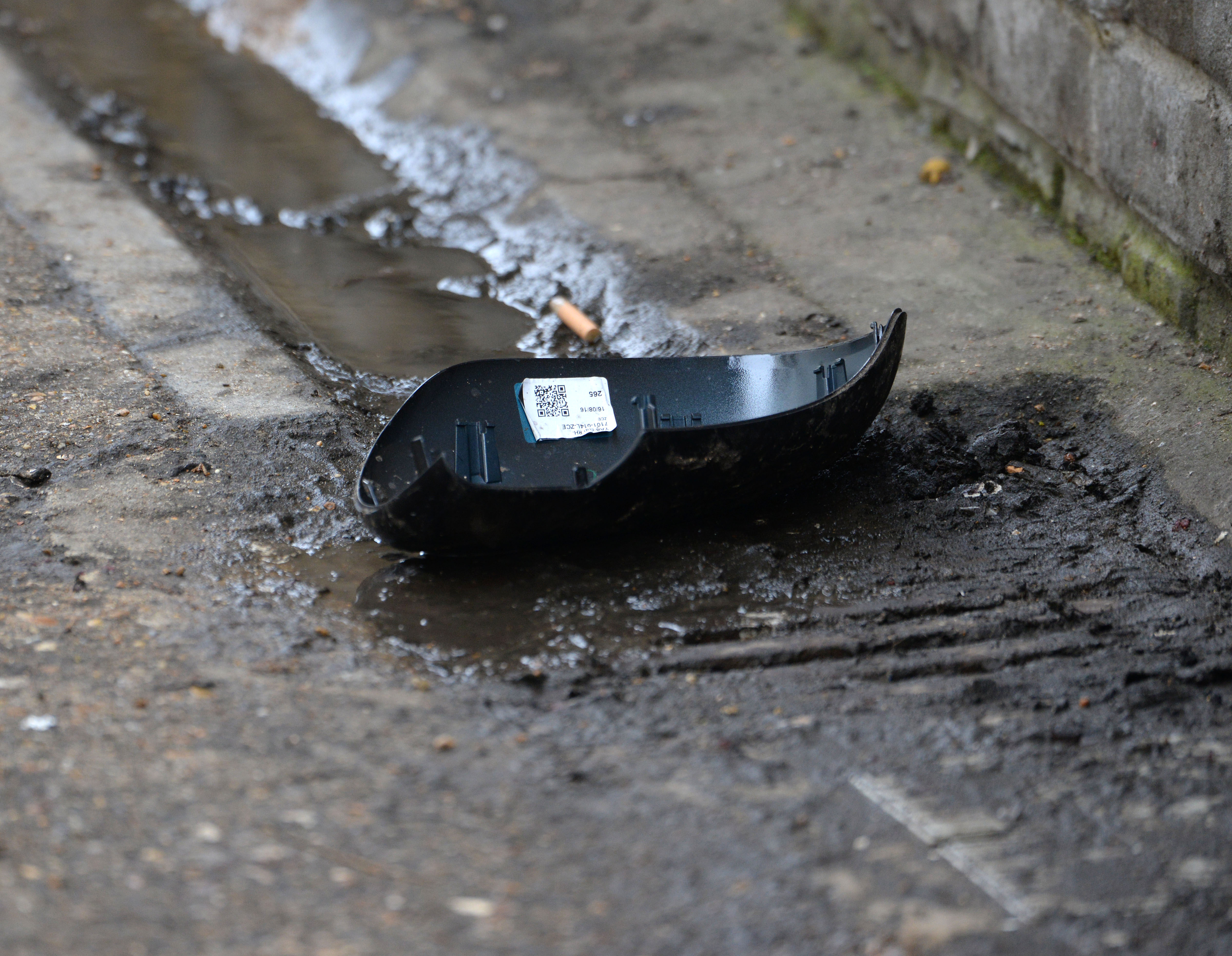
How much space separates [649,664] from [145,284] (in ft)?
8.70

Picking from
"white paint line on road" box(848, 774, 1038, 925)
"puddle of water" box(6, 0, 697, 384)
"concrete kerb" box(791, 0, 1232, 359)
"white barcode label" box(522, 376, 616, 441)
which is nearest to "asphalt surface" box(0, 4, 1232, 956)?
"white paint line on road" box(848, 774, 1038, 925)

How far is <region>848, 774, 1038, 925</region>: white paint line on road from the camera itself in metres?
1.78

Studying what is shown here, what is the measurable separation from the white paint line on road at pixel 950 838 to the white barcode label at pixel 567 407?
4.04 feet

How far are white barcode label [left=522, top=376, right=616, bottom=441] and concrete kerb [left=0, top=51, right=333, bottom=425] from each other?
72cm

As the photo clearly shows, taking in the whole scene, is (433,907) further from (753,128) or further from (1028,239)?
(753,128)

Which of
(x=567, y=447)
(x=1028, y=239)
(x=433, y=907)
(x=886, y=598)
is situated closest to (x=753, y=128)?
(x=1028, y=239)

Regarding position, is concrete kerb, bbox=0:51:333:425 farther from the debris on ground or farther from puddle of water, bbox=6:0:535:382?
the debris on ground

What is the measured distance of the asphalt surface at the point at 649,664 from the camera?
1.77m

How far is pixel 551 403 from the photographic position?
292cm

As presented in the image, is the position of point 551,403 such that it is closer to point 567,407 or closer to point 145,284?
point 567,407

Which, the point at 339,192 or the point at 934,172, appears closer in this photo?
the point at 934,172

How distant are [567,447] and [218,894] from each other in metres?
1.46

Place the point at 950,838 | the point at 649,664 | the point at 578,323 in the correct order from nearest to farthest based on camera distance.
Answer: the point at 950,838 < the point at 649,664 < the point at 578,323

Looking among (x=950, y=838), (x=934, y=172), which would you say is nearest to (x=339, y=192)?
(x=934, y=172)
